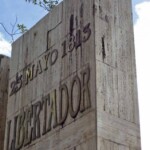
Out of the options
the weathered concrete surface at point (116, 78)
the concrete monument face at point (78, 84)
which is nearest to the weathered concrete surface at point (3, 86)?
the concrete monument face at point (78, 84)

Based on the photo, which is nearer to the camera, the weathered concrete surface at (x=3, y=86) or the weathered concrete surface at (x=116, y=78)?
the weathered concrete surface at (x=116, y=78)

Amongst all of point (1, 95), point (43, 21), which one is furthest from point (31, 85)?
point (1, 95)

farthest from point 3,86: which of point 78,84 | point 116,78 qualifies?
point 116,78

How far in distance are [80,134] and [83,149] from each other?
7.8 inches

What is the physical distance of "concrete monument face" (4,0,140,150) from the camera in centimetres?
623

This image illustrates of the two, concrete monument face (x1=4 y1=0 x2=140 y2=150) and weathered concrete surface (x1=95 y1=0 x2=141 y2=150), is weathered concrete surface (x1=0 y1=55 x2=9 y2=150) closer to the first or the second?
concrete monument face (x1=4 y1=0 x2=140 y2=150)

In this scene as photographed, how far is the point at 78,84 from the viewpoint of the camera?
6.60 metres

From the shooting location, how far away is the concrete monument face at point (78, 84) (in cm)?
623

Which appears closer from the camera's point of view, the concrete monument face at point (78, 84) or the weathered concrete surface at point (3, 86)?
the concrete monument face at point (78, 84)

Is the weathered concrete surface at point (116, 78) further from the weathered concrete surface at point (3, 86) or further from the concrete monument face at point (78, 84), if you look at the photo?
the weathered concrete surface at point (3, 86)

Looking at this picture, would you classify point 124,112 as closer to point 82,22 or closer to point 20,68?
point 82,22

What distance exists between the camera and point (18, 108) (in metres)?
7.88

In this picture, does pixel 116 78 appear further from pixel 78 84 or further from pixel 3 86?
pixel 3 86

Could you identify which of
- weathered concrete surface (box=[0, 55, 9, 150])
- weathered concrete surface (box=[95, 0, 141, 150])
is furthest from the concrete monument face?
weathered concrete surface (box=[0, 55, 9, 150])
